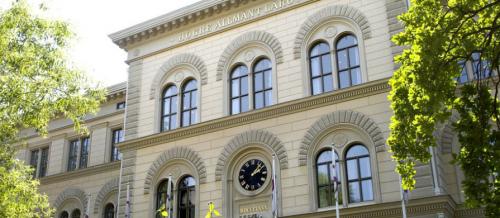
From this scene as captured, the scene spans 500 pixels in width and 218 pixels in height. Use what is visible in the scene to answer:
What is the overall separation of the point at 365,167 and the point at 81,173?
20.2 meters

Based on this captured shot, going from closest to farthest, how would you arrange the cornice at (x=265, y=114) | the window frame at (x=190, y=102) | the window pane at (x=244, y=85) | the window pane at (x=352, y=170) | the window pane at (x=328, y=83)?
1. the window pane at (x=352, y=170)
2. the cornice at (x=265, y=114)
3. the window pane at (x=328, y=83)
4. the window pane at (x=244, y=85)
5. the window frame at (x=190, y=102)

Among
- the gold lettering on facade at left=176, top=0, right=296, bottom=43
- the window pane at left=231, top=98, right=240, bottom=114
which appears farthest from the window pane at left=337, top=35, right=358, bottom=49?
the window pane at left=231, top=98, right=240, bottom=114

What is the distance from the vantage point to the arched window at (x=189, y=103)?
28781 mm

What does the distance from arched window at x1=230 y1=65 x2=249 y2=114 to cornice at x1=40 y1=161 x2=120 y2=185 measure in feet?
35.2

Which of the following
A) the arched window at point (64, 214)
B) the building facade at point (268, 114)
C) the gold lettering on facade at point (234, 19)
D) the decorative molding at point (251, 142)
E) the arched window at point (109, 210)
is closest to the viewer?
the building facade at point (268, 114)

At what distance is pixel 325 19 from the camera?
86.1 feet

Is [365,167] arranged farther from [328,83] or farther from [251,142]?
[251,142]

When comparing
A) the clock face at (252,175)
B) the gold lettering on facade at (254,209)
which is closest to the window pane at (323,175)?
the clock face at (252,175)

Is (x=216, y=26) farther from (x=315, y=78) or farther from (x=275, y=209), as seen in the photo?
(x=275, y=209)

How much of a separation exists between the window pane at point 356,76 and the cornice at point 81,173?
643 inches

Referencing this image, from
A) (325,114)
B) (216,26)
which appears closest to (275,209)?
(325,114)

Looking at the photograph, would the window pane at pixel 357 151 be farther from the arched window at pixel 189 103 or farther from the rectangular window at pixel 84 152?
the rectangular window at pixel 84 152

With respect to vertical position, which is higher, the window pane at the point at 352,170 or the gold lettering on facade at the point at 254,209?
the window pane at the point at 352,170

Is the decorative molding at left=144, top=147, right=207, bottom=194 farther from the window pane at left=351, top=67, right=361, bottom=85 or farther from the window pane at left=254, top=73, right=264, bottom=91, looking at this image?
the window pane at left=351, top=67, right=361, bottom=85
